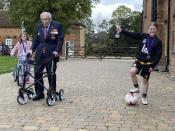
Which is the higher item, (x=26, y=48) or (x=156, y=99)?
(x=26, y=48)

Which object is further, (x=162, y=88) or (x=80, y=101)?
(x=162, y=88)

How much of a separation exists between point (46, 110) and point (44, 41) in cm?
192

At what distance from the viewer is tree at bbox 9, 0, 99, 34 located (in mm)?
43531

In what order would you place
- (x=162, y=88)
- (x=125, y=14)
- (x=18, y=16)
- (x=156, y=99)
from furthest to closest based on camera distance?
(x=125, y=14), (x=18, y=16), (x=162, y=88), (x=156, y=99)

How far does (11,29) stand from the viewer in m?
67.7

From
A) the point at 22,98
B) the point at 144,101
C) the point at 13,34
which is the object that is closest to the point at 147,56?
the point at 144,101

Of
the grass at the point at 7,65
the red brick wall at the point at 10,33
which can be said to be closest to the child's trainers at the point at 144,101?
the grass at the point at 7,65

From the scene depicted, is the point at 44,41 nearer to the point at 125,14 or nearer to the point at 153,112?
the point at 153,112

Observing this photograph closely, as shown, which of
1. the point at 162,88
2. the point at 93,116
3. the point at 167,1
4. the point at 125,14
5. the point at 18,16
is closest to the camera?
the point at 93,116

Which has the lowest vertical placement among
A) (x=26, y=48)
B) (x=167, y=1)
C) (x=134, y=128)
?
(x=134, y=128)

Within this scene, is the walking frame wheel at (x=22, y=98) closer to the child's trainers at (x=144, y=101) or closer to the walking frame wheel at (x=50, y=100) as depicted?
the walking frame wheel at (x=50, y=100)

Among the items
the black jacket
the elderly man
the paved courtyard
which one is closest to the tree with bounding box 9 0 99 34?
the paved courtyard

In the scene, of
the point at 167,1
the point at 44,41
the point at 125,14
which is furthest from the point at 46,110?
the point at 125,14

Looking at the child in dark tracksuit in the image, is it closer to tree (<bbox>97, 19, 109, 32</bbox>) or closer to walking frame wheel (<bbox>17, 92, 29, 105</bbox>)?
walking frame wheel (<bbox>17, 92, 29, 105</bbox>)
